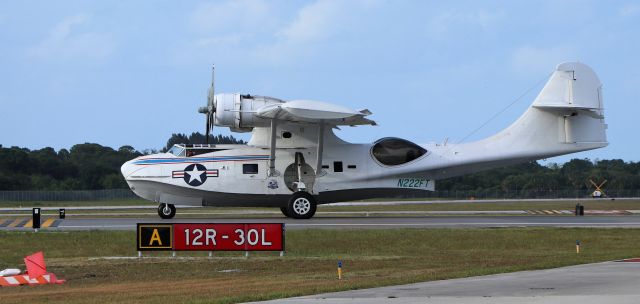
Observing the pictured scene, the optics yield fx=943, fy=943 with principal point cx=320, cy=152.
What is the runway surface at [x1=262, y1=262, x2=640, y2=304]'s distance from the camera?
44.5 ft

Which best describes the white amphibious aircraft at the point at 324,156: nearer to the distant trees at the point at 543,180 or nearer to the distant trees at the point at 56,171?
the distant trees at the point at 56,171

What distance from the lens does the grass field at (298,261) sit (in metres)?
16.5

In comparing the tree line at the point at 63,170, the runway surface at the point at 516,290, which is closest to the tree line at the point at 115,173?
the tree line at the point at 63,170

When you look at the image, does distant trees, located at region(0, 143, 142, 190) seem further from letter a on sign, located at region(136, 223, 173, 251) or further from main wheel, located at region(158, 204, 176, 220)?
letter a on sign, located at region(136, 223, 173, 251)

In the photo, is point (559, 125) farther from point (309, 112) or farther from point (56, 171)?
point (56, 171)

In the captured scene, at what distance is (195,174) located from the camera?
3578cm

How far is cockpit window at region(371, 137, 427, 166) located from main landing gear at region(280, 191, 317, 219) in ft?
10.4

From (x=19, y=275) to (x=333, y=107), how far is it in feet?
54.9

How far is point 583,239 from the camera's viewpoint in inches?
1083

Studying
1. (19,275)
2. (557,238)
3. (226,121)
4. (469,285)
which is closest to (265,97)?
(226,121)

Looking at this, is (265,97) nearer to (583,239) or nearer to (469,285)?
(583,239)

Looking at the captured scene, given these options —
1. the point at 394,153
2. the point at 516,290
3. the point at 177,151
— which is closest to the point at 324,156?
the point at 394,153

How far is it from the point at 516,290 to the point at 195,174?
885 inches

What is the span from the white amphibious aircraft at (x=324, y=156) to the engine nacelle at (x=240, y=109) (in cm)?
4
